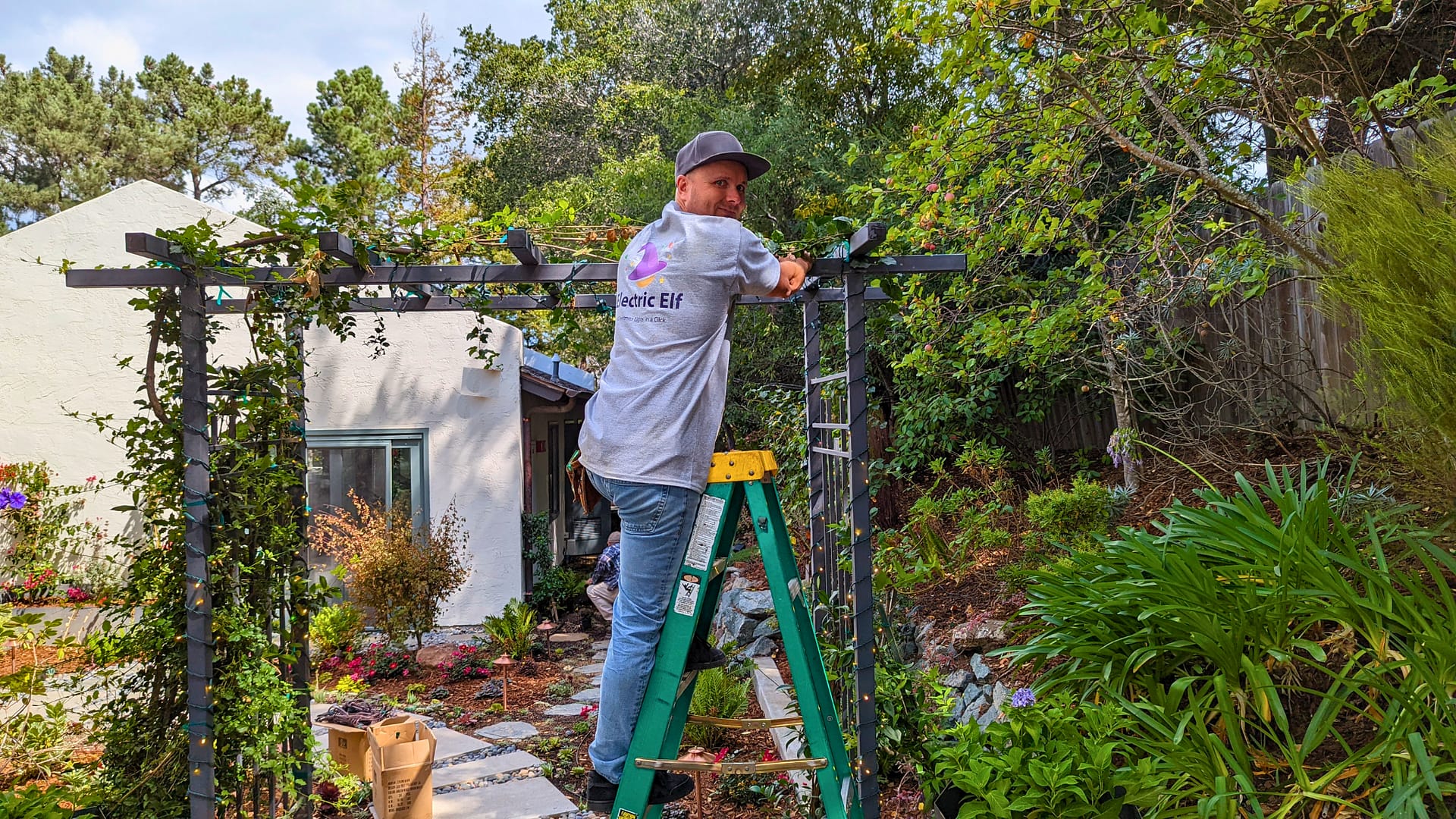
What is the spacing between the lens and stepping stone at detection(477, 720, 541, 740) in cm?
542

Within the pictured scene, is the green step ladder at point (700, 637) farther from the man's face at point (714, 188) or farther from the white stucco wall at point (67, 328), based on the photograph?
the white stucco wall at point (67, 328)

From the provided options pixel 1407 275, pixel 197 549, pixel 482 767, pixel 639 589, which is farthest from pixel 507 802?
pixel 1407 275

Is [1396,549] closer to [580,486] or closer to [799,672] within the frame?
[799,672]

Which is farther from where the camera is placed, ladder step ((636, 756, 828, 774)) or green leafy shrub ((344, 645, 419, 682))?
green leafy shrub ((344, 645, 419, 682))

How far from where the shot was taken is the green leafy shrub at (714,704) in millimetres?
4660

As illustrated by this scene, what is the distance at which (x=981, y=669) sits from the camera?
412 centimetres

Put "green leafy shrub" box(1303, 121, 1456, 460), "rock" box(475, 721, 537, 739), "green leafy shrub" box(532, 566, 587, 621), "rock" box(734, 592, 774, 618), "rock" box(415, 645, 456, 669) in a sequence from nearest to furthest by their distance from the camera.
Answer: "green leafy shrub" box(1303, 121, 1456, 460), "rock" box(475, 721, 537, 739), "rock" box(415, 645, 456, 669), "rock" box(734, 592, 774, 618), "green leafy shrub" box(532, 566, 587, 621)

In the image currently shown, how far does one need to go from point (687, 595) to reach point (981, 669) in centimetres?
225

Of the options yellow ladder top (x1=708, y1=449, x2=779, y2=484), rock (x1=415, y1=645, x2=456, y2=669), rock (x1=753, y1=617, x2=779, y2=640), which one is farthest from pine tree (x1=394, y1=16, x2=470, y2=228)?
yellow ladder top (x1=708, y1=449, x2=779, y2=484)

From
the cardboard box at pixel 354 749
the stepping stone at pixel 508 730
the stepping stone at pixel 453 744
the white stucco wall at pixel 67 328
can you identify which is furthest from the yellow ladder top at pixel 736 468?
the white stucco wall at pixel 67 328

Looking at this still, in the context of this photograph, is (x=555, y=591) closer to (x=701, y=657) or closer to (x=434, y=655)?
(x=434, y=655)

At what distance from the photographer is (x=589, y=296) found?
4.25 m

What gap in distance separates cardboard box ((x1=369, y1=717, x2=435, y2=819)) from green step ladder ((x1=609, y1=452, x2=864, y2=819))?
1.81 metres

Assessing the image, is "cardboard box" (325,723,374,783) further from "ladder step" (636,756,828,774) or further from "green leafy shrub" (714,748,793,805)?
"ladder step" (636,756,828,774)
